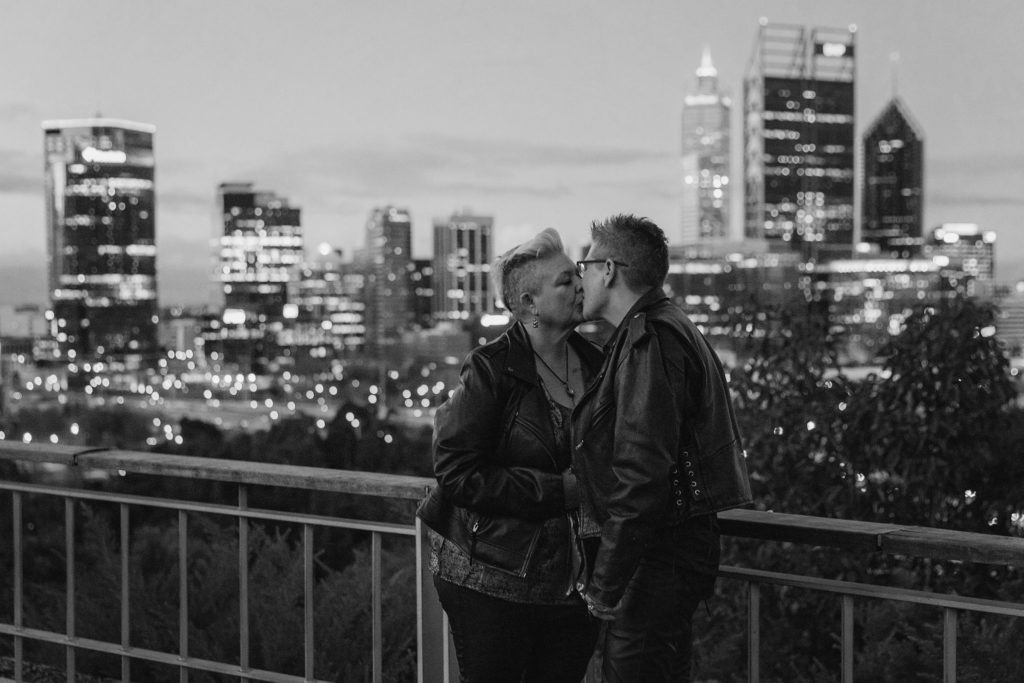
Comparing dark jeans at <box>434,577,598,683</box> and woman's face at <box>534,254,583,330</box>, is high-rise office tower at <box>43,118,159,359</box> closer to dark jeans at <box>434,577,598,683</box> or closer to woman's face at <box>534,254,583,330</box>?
dark jeans at <box>434,577,598,683</box>

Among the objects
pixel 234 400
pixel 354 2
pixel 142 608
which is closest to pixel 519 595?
pixel 142 608

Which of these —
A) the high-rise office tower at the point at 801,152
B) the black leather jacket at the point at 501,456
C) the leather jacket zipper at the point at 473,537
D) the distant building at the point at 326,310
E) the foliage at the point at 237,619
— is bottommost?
the distant building at the point at 326,310

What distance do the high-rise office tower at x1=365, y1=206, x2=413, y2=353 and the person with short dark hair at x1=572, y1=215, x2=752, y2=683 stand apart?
15484cm

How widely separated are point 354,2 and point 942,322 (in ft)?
402

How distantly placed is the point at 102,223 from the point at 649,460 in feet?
551

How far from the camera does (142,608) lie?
19.8ft

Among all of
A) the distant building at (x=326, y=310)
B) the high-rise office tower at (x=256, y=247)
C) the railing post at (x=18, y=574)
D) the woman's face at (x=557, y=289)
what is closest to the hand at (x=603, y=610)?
the woman's face at (x=557, y=289)

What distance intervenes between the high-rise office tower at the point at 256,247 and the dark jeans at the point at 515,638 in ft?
573

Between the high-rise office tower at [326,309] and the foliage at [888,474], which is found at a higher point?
the foliage at [888,474]

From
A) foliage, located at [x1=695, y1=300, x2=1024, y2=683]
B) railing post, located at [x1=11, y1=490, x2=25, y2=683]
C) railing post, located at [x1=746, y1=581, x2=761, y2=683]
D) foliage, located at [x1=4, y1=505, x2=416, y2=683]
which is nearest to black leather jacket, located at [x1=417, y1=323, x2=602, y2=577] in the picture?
railing post, located at [x1=746, y1=581, x2=761, y2=683]

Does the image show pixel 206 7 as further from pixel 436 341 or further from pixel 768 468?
pixel 768 468

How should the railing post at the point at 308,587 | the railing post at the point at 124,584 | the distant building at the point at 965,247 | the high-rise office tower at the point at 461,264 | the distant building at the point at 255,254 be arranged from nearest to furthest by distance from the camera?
the railing post at the point at 308,587, the railing post at the point at 124,584, the distant building at the point at 965,247, the high-rise office tower at the point at 461,264, the distant building at the point at 255,254

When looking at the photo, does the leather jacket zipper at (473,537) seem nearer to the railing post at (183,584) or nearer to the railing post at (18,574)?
the railing post at (183,584)

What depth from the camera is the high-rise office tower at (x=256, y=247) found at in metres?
178
